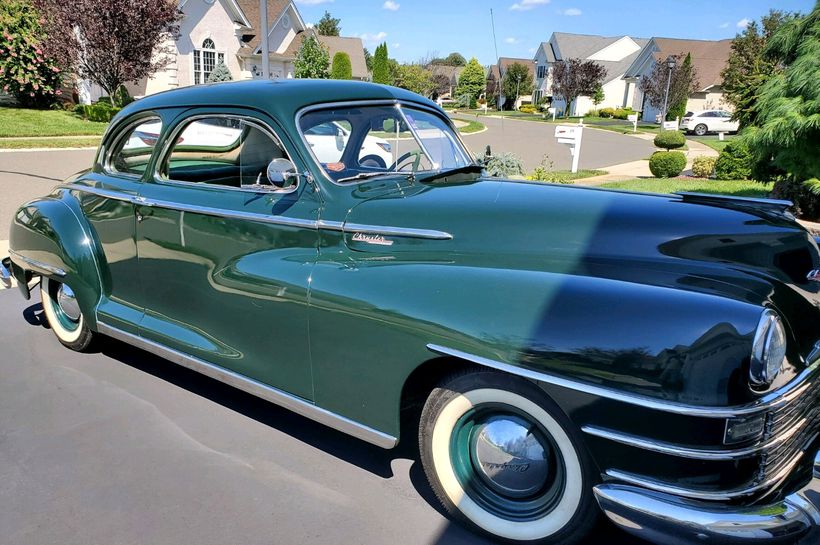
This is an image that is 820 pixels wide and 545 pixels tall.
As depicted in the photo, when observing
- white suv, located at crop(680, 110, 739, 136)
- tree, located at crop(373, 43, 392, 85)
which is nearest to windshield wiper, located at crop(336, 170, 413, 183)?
white suv, located at crop(680, 110, 739, 136)

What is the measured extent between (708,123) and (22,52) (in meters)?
35.2

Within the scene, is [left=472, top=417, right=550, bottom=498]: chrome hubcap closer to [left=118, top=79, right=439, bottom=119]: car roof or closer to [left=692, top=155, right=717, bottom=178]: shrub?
[left=118, top=79, right=439, bottom=119]: car roof

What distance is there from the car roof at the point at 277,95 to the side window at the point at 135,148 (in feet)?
0.41

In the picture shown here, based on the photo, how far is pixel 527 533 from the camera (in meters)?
2.43

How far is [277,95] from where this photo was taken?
127 inches

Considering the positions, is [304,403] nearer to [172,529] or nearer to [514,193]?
[172,529]

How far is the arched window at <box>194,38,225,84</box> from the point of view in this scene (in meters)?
29.3

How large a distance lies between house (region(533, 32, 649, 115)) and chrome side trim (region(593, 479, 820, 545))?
2391 inches

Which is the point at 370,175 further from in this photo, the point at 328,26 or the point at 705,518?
the point at 328,26

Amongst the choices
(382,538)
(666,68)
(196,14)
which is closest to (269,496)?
(382,538)

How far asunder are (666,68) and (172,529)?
43.9 m

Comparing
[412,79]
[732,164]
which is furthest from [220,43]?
[732,164]

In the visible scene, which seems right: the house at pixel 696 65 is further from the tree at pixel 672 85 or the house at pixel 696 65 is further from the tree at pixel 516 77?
the tree at pixel 516 77

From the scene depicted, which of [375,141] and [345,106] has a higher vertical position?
[345,106]
